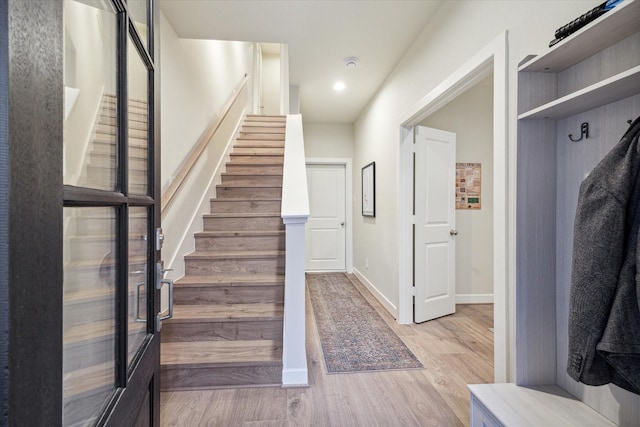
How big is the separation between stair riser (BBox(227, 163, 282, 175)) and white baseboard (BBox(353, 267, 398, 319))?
1.84 metres

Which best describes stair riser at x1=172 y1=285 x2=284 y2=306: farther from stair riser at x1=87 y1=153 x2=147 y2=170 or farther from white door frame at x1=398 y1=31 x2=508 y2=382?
stair riser at x1=87 y1=153 x2=147 y2=170

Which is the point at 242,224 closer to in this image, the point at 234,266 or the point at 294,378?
the point at 234,266

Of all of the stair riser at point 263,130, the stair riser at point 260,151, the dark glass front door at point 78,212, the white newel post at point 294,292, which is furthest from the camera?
the stair riser at point 263,130

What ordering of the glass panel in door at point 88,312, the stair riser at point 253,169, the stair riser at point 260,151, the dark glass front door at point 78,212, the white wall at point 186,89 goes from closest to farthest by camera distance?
the dark glass front door at point 78,212 < the glass panel in door at point 88,312 < the white wall at point 186,89 < the stair riser at point 253,169 < the stair riser at point 260,151

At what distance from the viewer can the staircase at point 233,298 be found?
193 centimetres

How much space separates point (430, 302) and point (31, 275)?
10.5 feet

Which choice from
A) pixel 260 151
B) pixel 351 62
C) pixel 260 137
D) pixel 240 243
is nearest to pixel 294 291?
pixel 240 243

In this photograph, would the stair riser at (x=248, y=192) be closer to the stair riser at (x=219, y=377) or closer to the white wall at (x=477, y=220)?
the stair riser at (x=219, y=377)

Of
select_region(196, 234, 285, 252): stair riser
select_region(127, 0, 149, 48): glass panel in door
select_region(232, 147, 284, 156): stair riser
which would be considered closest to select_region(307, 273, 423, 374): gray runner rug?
select_region(196, 234, 285, 252): stair riser

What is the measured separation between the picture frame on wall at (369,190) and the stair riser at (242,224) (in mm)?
1652

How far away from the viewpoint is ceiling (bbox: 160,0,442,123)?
2209 millimetres

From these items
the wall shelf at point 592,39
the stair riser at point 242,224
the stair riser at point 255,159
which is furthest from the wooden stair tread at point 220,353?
the stair riser at point 255,159

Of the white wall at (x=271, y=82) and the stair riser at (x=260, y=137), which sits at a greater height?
the white wall at (x=271, y=82)

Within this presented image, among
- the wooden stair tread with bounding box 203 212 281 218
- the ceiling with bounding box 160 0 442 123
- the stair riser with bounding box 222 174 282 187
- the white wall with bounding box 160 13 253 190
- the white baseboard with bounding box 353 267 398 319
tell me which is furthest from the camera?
the stair riser with bounding box 222 174 282 187
